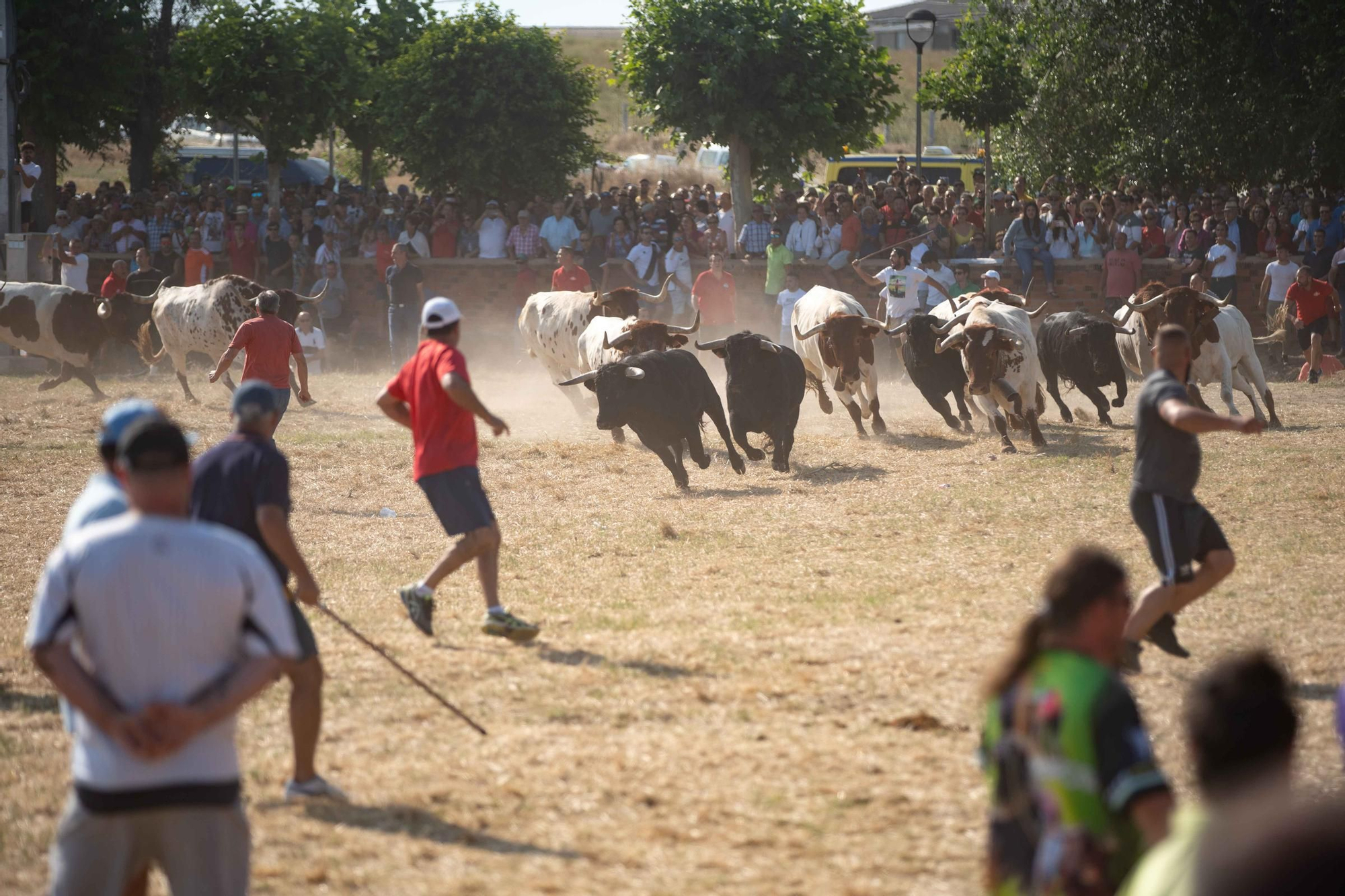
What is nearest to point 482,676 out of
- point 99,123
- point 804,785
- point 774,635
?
point 774,635

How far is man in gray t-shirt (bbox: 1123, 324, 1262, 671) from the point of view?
257 inches

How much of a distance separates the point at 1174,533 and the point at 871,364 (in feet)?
30.8

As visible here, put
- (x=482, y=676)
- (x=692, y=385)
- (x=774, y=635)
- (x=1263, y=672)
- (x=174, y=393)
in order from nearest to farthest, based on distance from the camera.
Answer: (x=1263, y=672) → (x=482, y=676) → (x=774, y=635) → (x=692, y=385) → (x=174, y=393)

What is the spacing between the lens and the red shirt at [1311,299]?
1845 cm

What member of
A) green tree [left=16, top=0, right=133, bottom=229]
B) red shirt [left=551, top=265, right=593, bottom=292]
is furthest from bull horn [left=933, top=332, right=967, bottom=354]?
green tree [left=16, top=0, right=133, bottom=229]

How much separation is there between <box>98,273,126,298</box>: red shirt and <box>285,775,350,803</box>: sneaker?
17243 mm

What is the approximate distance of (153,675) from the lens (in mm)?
3602

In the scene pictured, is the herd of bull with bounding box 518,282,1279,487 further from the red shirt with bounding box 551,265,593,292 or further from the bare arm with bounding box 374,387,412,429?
the bare arm with bounding box 374,387,412,429

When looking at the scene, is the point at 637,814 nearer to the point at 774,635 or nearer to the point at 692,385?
the point at 774,635

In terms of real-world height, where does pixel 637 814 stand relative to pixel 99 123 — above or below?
below

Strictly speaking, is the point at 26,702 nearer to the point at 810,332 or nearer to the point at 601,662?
the point at 601,662

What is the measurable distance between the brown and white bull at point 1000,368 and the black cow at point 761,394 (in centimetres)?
172

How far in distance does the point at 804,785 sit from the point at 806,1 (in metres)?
18.4

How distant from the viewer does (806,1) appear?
72.7 feet
